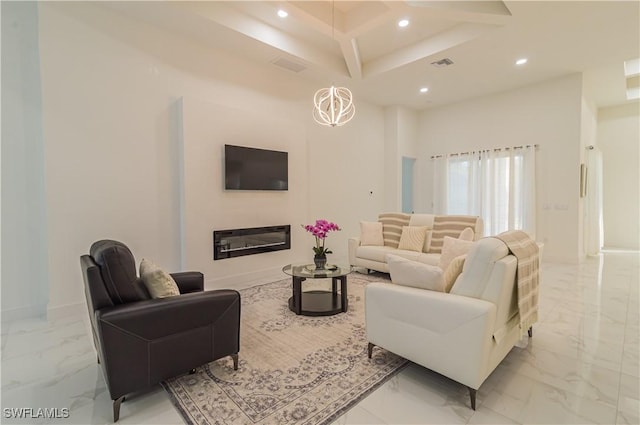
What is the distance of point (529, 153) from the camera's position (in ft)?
19.6

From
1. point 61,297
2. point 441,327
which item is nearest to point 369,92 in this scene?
point 441,327

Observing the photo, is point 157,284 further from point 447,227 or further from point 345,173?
→ point 345,173

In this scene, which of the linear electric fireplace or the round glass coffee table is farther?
the linear electric fireplace

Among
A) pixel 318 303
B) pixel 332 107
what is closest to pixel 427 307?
pixel 318 303

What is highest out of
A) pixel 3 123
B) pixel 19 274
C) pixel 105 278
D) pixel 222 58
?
pixel 222 58

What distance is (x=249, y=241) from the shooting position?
474 cm

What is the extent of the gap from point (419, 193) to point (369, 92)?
2996mm

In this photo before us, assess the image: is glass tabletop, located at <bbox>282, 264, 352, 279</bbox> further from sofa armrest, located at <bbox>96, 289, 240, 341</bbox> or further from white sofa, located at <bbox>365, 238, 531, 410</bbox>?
sofa armrest, located at <bbox>96, 289, 240, 341</bbox>

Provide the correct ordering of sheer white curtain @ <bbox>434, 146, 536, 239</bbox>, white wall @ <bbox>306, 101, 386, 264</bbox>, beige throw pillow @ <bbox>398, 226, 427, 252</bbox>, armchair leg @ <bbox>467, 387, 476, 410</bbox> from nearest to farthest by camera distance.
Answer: armchair leg @ <bbox>467, 387, 476, 410</bbox> → beige throw pillow @ <bbox>398, 226, 427, 252</bbox> → white wall @ <bbox>306, 101, 386, 264</bbox> → sheer white curtain @ <bbox>434, 146, 536, 239</bbox>

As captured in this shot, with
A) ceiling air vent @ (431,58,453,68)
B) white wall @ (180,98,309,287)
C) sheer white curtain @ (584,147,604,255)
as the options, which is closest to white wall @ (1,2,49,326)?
white wall @ (180,98,309,287)

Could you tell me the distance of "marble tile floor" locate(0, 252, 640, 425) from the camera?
5.93ft

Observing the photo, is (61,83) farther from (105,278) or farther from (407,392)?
(407,392)

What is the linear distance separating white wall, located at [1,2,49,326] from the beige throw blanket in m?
4.49

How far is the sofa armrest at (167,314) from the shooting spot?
68.6 inches
